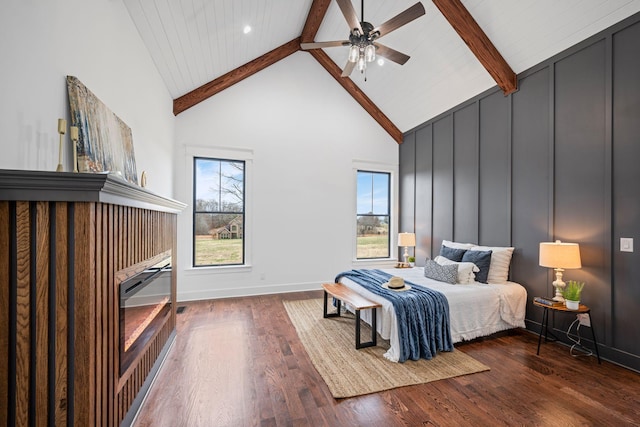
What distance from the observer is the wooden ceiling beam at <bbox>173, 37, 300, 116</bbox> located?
4.72m

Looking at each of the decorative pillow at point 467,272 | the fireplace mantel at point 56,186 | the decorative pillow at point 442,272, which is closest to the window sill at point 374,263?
the decorative pillow at point 442,272

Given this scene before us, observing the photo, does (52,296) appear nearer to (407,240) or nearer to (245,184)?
(245,184)

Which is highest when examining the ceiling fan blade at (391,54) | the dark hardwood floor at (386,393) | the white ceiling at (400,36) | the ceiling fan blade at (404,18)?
the white ceiling at (400,36)

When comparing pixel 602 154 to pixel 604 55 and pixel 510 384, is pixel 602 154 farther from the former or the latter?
pixel 510 384

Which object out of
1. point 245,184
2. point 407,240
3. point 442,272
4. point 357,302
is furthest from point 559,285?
point 245,184

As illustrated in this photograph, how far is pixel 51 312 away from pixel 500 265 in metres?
4.35

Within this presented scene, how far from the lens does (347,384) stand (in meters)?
2.38

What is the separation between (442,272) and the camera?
371 centimetres

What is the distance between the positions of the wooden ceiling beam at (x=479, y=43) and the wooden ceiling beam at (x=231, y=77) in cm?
263

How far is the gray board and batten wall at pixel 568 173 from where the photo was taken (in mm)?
2730

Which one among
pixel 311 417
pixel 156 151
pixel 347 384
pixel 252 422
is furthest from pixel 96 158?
pixel 347 384

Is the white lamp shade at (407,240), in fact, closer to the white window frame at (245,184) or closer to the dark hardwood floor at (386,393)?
the dark hardwood floor at (386,393)

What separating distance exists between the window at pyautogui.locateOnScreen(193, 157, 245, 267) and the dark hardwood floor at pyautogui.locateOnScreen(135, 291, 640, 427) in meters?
2.05

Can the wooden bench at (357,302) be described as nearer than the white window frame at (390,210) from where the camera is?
Yes
